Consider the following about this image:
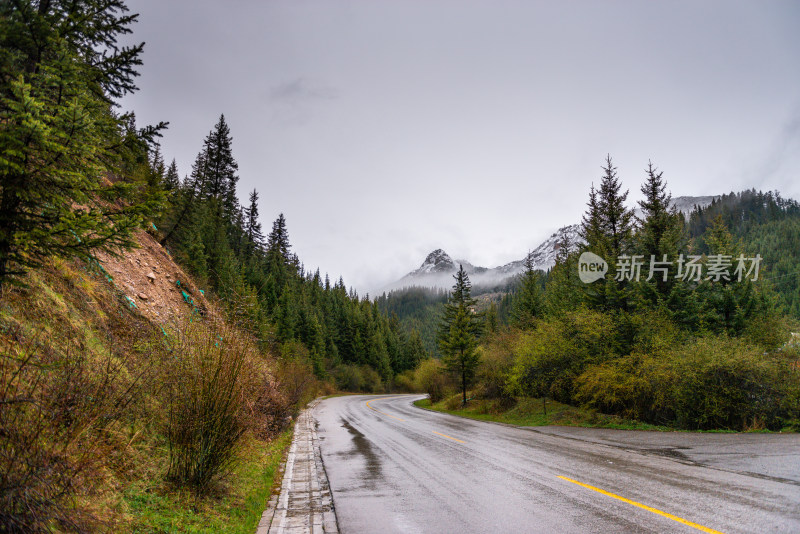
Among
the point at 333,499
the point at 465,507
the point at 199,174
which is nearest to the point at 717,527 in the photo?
the point at 465,507

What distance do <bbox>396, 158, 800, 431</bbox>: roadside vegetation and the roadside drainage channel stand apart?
14.1 meters

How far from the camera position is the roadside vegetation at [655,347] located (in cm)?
1508

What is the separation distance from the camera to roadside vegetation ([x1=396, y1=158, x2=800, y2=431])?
1508cm

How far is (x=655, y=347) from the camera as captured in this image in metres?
18.2

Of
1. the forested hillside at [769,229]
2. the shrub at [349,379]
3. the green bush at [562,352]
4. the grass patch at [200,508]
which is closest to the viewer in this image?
the grass patch at [200,508]

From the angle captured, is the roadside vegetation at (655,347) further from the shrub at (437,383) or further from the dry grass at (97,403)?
the dry grass at (97,403)

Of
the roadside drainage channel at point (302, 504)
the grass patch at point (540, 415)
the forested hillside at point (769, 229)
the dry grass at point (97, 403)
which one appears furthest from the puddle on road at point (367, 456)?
the forested hillside at point (769, 229)

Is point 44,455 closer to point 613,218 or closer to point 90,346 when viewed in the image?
point 90,346

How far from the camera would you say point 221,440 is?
665 centimetres

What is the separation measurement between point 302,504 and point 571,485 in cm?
489

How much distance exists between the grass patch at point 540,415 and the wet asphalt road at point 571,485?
4.49 meters

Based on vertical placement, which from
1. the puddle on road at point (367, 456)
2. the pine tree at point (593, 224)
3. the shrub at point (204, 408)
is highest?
the pine tree at point (593, 224)

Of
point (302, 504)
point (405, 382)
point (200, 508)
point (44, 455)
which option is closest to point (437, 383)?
point (302, 504)

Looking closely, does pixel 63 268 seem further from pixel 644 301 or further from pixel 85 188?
pixel 644 301
